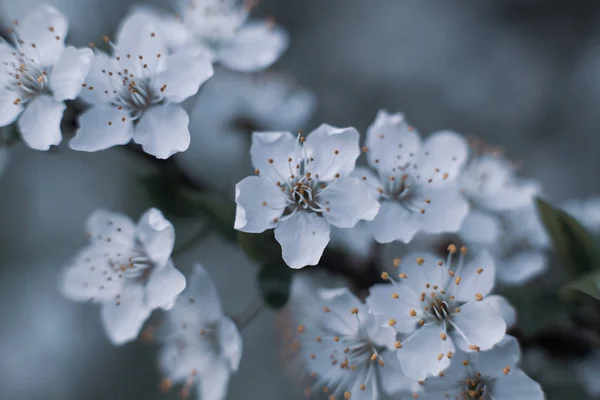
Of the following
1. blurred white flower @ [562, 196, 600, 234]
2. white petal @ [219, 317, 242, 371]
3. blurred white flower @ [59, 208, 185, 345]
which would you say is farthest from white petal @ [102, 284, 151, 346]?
blurred white flower @ [562, 196, 600, 234]

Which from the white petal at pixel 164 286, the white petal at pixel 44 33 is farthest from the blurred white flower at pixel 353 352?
the white petal at pixel 44 33

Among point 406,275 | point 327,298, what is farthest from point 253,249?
point 406,275

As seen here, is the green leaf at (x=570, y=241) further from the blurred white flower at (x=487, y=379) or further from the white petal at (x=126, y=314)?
the white petal at (x=126, y=314)

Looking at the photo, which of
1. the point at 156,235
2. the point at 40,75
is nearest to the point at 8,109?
the point at 40,75

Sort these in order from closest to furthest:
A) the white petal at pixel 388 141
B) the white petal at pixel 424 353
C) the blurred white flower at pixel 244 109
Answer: the white petal at pixel 424 353 < the white petal at pixel 388 141 < the blurred white flower at pixel 244 109

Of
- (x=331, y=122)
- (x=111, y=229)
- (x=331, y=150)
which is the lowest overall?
(x=331, y=122)

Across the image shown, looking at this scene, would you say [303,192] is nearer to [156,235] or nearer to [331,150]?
[331,150]
